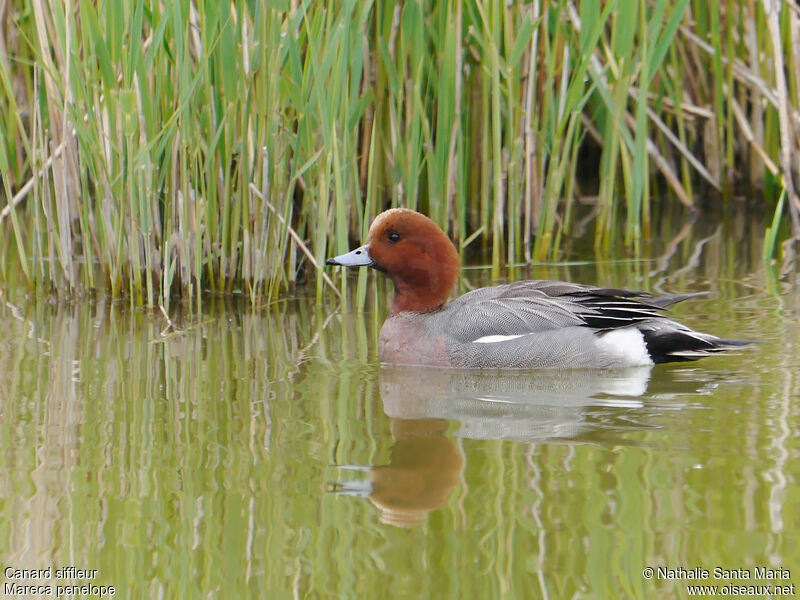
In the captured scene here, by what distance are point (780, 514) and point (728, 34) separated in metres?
5.06

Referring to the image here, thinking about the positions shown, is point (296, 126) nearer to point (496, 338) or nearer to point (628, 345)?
point (496, 338)

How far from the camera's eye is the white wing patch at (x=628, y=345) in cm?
495

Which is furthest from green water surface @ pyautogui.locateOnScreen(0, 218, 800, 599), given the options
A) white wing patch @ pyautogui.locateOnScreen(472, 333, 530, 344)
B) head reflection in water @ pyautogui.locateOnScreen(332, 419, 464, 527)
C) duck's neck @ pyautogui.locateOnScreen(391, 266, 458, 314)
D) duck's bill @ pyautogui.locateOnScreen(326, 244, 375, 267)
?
duck's bill @ pyautogui.locateOnScreen(326, 244, 375, 267)

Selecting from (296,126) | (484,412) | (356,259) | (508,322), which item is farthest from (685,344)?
(296,126)

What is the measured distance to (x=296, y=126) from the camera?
20.4 feet

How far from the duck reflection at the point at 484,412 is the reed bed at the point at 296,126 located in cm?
117

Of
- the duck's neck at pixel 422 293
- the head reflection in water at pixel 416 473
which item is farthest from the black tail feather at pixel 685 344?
the head reflection in water at pixel 416 473

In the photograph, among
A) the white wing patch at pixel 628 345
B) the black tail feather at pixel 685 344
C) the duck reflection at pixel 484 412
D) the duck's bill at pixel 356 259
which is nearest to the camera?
the duck reflection at pixel 484 412

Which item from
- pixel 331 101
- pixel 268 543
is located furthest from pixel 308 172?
pixel 268 543

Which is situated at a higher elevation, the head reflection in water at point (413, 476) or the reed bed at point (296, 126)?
the reed bed at point (296, 126)

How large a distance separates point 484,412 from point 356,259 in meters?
1.18

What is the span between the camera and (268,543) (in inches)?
125

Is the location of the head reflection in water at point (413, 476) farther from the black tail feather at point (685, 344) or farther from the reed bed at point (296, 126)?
the reed bed at point (296, 126)

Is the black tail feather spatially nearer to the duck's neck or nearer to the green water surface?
the green water surface
